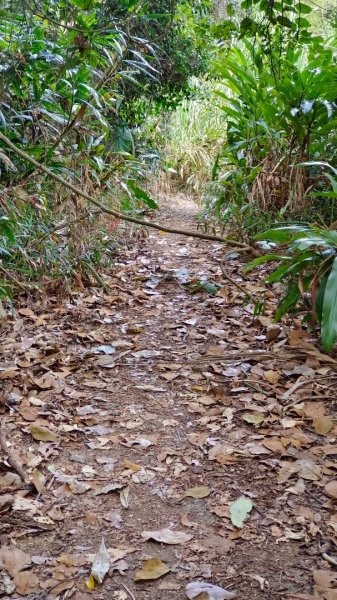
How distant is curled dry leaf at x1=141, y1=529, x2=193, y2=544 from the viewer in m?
1.46

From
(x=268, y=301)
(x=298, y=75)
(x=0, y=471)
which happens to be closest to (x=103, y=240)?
(x=268, y=301)

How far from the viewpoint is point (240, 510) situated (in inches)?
61.7

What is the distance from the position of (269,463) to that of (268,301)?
4.86 feet

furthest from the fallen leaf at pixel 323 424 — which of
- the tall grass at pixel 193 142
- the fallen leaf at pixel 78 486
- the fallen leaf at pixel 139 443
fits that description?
the tall grass at pixel 193 142

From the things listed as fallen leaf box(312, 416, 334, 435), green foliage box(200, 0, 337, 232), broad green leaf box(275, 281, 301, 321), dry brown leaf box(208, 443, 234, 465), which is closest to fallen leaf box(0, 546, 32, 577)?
dry brown leaf box(208, 443, 234, 465)

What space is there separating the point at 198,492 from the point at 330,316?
76 cm

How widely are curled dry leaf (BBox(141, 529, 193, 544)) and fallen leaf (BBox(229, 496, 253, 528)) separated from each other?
0.14 meters

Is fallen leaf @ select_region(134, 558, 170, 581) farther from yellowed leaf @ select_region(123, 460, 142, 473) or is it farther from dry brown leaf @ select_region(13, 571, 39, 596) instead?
yellowed leaf @ select_region(123, 460, 142, 473)

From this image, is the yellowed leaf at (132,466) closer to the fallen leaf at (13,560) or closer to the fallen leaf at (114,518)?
the fallen leaf at (114,518)

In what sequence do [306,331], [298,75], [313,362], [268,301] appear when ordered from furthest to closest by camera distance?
[298,75] < [268,301] < [306,331] < [313,362]

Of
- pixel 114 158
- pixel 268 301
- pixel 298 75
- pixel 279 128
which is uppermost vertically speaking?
pixel 298 75

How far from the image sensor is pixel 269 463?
1768 millimetres

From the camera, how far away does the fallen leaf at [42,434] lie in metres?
1.92

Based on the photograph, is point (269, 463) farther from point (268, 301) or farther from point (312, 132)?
point (312, 132)
